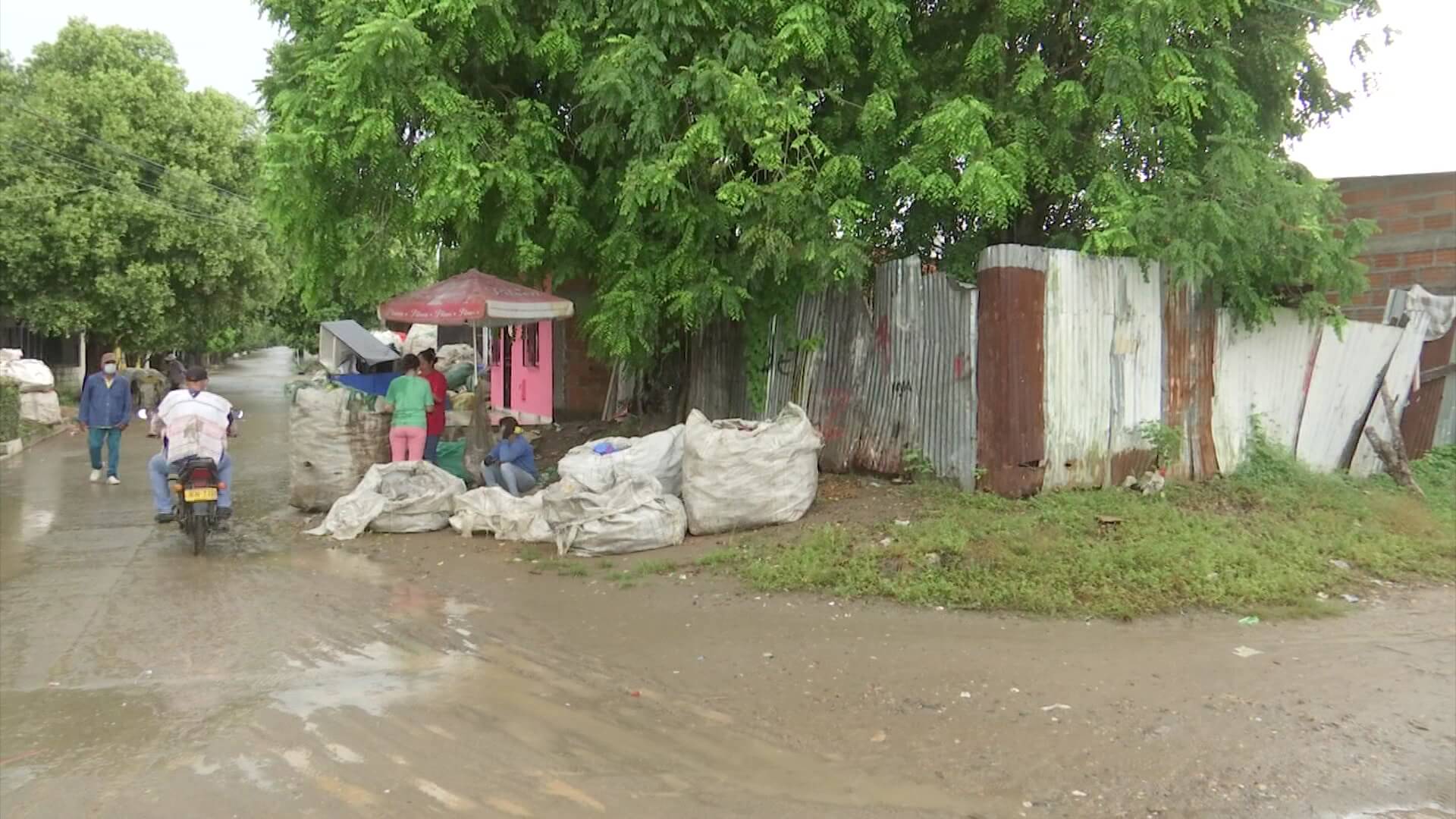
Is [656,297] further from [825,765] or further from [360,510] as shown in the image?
[825,765]

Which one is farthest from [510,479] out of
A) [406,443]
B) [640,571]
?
[640,571]

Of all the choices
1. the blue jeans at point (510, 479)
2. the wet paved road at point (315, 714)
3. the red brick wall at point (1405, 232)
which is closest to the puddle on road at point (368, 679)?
the wet paved road at point (315, 714)

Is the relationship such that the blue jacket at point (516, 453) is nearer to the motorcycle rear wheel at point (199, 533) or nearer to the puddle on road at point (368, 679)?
the motorcycle rear wheel at point (199, 533)

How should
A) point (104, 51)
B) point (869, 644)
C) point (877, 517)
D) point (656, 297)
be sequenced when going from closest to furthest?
point (869, 644) → point (877, 517) → point (656, 297) → point (104, 51)

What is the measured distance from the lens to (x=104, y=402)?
11648 millimetres

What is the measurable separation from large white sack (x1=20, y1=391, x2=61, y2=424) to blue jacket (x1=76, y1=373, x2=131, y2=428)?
26.0ft

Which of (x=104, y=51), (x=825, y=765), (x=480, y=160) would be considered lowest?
(x=825, y=765)

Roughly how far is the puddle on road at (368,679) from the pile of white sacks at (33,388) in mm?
16458

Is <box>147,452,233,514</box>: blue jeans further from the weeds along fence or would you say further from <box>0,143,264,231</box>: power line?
<box>0,143,264,231</box>: power line

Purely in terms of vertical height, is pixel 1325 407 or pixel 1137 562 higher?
pixel 1325 407

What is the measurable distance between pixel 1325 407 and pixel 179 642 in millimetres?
9421

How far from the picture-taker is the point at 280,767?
157 inches

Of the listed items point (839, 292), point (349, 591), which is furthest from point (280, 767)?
point (839, 292)

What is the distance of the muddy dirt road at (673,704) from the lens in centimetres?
381
